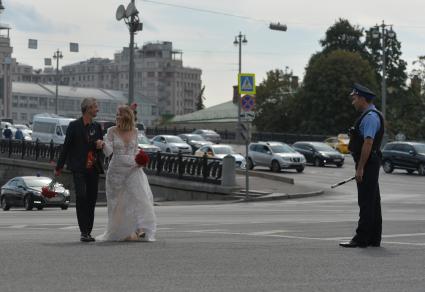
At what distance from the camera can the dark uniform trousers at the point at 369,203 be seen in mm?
10930

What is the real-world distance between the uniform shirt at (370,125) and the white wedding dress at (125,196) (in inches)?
111

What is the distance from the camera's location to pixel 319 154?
59312 mm

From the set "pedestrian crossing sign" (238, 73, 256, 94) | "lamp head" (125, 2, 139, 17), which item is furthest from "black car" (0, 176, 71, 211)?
"pedestrian crossing sign" (238, 73, 256, 94)

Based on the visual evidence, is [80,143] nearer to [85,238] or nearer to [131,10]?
[85,238]

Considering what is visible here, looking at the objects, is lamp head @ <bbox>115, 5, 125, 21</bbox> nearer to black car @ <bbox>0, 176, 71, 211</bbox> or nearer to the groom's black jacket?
black car @ <bbox>0, 176, 71, 211</bbox>

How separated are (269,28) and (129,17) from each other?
1314cm

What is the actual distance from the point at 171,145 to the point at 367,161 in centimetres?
5828

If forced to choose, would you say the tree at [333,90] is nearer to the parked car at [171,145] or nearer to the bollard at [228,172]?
the parked car at [171,145]

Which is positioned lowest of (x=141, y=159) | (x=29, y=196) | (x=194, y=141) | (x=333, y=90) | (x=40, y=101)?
(x=29, y=196)

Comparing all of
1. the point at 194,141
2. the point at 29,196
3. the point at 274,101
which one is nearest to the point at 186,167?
the point at 29,196

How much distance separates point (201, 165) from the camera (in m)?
37.6

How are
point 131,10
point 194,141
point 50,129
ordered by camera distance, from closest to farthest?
point 131,10, point 50,129, point 194,141

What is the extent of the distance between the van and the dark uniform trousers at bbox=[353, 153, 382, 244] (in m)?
55.4

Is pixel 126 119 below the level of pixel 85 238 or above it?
above
